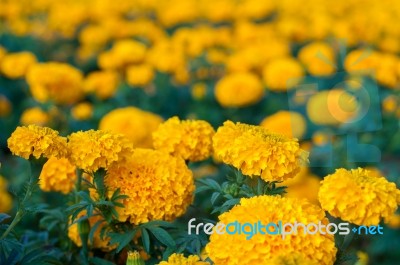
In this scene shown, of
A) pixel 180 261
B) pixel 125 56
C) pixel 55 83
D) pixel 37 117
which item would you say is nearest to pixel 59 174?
pixel 180 261

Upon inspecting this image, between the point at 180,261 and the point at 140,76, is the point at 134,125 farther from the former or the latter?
the point at 180,261

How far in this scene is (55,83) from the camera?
13.0 ft

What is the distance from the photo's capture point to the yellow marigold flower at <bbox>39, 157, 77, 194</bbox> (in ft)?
7.59

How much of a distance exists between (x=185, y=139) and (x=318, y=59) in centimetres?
307

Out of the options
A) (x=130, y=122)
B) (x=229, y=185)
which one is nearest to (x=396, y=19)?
(x=130, y=122)

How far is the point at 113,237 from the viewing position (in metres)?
1.90

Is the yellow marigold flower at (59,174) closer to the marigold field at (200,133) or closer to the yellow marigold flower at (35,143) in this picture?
the marigold field at (200,133)

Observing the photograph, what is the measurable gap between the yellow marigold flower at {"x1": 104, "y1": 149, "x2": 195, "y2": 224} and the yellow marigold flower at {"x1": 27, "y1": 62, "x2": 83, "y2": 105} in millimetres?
2066

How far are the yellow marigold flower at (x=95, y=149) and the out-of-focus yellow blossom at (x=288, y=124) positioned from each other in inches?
82.1

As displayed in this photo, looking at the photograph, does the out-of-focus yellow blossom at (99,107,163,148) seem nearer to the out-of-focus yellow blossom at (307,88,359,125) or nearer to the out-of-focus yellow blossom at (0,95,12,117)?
the out-of-focus yellow blossom at (307,88,359,125)

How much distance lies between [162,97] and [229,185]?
3.10 metres

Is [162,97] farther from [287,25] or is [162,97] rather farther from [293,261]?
[293,261]

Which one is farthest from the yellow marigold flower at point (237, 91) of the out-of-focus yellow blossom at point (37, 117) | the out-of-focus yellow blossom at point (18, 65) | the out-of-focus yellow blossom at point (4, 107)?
the out-of-focus yellow blossom at point (4, 107)

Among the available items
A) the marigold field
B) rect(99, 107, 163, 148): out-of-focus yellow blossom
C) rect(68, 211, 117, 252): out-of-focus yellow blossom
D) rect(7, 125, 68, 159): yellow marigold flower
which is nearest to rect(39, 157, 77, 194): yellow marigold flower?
the marigold field
